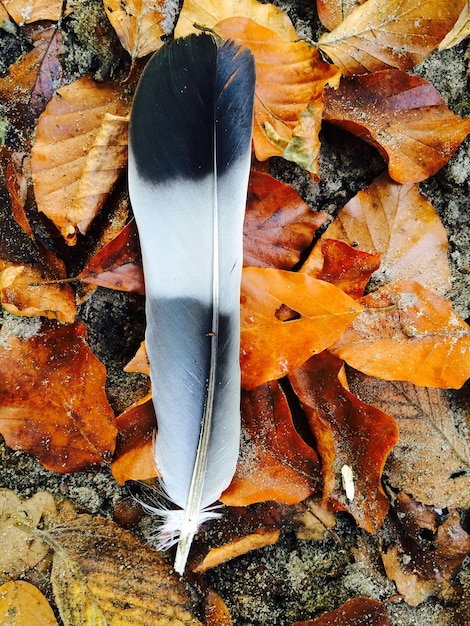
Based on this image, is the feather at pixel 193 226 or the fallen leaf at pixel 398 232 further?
the fallen leaf at pixel 398 232

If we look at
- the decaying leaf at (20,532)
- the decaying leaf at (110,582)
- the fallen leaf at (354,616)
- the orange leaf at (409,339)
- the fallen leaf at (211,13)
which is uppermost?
the fallen leaf at (211,13)

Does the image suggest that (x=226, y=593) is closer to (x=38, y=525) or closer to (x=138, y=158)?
(x=38, y=525)

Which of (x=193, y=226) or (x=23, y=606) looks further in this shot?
(x=23, y=606)

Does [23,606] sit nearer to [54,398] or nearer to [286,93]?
[54,398]

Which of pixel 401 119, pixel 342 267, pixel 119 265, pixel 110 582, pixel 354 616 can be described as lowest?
pixel 354 616

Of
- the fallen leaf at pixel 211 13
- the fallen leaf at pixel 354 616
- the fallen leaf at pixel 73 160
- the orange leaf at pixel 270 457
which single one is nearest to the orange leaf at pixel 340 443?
the orange leaf at pixel 270 457

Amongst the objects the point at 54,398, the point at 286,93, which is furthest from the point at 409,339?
the point at 54,398

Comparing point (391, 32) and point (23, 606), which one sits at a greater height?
point (391, 32)

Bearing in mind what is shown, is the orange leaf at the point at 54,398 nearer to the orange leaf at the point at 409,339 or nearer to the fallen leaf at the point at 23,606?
the fallen leaf at the point at 23,606
